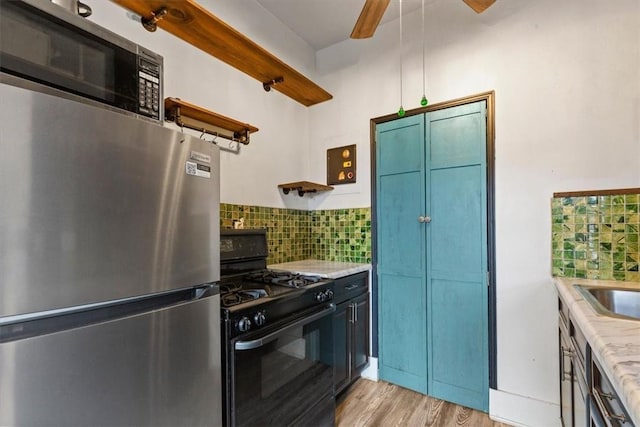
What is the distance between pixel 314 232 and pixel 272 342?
154 centimetres

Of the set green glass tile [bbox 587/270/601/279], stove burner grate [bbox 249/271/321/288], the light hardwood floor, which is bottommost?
the light hardwood floor

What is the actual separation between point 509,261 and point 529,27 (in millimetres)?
1515

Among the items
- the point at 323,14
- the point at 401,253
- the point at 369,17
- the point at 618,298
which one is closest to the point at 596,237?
the point at 618,298

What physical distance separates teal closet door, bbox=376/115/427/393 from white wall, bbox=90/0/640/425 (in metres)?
0.30

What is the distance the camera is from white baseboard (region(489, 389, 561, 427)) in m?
1.77

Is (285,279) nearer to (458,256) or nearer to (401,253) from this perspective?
(401,253)

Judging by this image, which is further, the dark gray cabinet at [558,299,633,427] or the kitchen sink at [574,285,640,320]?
the kitchen sink at [574,285,640,320]

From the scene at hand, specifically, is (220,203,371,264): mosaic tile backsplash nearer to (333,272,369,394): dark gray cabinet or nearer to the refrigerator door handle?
(333,272,369,394): dark gray cabinet

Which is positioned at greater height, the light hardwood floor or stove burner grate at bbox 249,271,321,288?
stove burner grate at bbox 249,271,321,288

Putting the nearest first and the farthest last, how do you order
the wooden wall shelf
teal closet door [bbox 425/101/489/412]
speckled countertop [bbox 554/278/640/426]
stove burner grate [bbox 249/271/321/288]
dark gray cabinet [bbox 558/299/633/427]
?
speckled countertop [bbox 554/278/640/426] < dark gray cabinet [bbox 558/299/633/427] < the wooden wall shelf < stove burner grate [bbox 249/271/321/288] < teal closet door [bbox 425/101/489/412]

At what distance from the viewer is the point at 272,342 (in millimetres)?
1358

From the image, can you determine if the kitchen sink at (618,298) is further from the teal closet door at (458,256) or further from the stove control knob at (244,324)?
the stove control knob at (244,324)

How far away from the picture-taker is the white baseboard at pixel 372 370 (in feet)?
7.84

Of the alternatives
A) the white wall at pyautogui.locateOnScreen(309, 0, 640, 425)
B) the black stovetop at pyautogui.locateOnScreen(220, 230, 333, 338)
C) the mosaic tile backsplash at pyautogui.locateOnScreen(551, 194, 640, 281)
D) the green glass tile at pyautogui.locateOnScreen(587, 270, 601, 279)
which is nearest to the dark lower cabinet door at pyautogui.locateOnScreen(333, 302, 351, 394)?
the black stovetop at pyautogui.locateOnScreen(220, 230, 333, 338)
